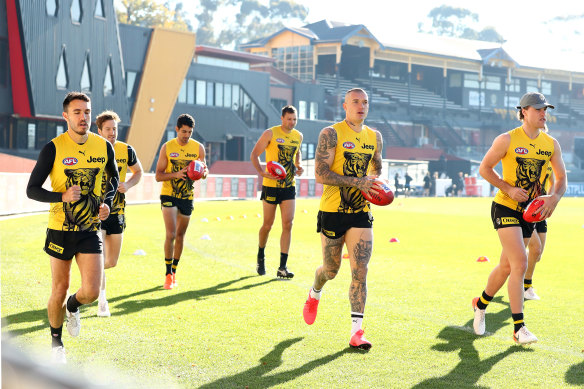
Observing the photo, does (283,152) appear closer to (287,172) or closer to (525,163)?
(287,172)

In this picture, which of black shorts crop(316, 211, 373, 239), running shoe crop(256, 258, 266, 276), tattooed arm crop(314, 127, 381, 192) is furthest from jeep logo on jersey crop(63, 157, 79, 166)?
running shoe crop(256, 258, 266, 276)

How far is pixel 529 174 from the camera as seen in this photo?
22.2 ft

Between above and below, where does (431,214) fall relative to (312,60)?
below

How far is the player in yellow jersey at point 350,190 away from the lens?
21.6 ft

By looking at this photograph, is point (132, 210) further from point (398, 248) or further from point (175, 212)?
point (175, 212)

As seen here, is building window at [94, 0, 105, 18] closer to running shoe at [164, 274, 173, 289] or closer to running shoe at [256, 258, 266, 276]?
running shoe at [256, 258, 266, 276]

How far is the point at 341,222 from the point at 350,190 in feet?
0.96

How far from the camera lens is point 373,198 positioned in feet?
21.3

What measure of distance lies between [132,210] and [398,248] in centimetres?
1364

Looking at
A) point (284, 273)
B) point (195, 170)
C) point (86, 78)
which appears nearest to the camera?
point (195, 170)

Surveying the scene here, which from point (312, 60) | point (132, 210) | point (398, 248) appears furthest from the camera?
point (312, 60)

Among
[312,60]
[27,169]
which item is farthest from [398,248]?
[312,60]

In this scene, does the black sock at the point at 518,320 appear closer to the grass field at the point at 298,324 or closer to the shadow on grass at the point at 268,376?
the grass field at the point at 298,324

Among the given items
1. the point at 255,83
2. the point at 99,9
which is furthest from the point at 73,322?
the point at 255,83
